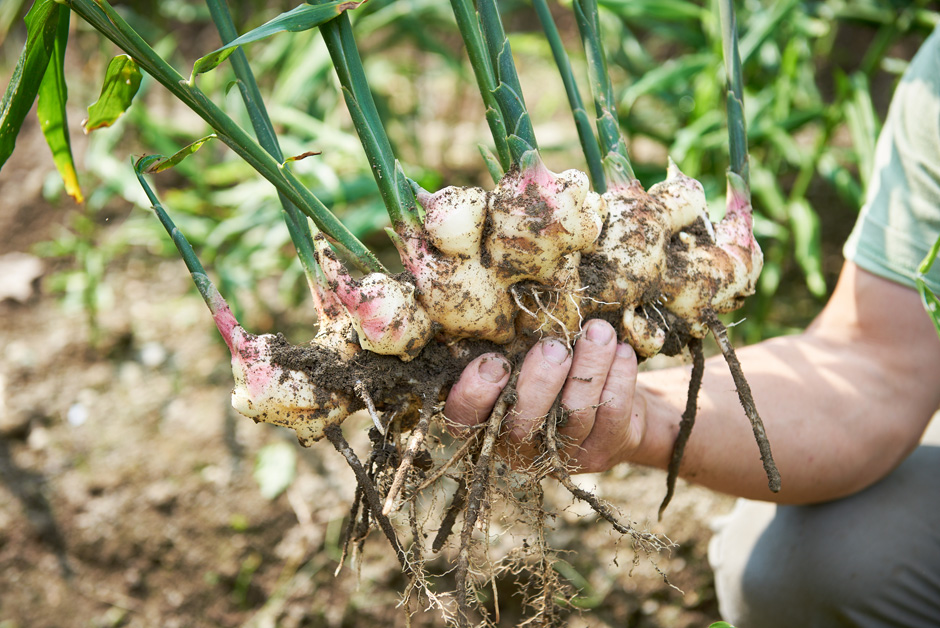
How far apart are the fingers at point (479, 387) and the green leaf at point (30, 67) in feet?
1.56

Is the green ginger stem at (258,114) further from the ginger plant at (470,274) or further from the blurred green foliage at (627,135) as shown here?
the blurred green foliage at (627,135)

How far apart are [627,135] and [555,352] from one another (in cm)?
114

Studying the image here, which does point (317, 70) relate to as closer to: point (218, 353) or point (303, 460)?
point (218, 353)

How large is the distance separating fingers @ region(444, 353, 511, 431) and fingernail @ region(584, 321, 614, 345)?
0.10 m

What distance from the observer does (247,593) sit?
1.31 meters

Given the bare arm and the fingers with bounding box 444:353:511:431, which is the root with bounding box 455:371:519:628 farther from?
the bare arm

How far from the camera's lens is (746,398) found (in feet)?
2.39

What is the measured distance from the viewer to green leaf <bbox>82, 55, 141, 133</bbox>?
59 cm

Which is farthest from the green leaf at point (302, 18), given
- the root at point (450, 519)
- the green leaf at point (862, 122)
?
the green leaf at point (862, 122)

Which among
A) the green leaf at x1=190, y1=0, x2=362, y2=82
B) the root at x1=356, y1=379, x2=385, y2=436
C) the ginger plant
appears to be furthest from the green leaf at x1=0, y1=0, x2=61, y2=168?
the root at x1=356, y1=379, x2=385, y2=436

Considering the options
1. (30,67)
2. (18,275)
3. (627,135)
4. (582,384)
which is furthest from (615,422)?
(18,275)

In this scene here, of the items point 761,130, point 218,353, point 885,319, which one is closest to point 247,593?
point 218,353

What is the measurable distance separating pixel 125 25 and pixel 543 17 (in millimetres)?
450

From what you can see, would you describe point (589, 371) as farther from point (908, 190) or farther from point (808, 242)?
point (808, 242)
